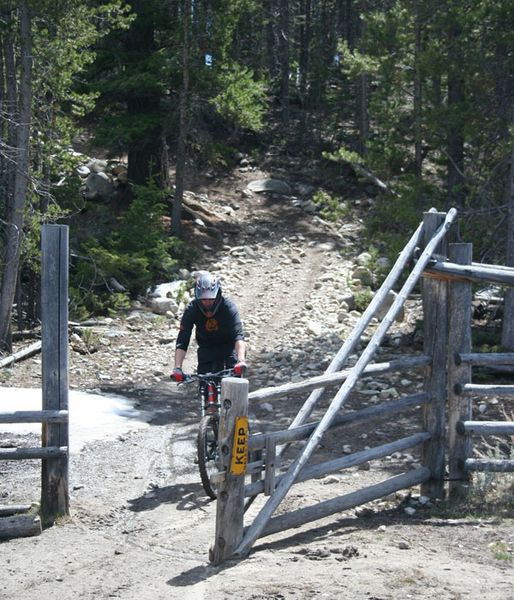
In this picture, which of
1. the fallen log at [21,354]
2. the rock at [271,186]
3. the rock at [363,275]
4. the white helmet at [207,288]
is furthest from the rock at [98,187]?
the white helmet at [207,288]

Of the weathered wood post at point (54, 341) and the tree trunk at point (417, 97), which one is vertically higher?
the tree trunk at point (417, 97)

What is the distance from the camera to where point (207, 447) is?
8.12 m

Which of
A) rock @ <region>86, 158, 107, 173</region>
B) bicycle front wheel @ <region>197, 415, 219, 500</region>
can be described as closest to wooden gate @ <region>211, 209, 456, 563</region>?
bicycle front wheel @ <region>197, 415, 219, 500</region>

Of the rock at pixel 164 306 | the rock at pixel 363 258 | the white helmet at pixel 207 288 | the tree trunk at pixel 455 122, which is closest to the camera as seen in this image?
the white helmet at pixel 207 288

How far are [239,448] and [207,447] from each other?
1883 millimetres

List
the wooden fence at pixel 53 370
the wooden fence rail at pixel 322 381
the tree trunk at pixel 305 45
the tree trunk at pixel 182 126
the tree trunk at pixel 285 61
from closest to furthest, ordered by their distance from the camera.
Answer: the wooden fence rail at pixel 322 381
the wooden fence at pixel 53 370
the tree trunk at pixel 182 126
the tree trunk at pixel 285 61
the tree trunk at pixel 305 45

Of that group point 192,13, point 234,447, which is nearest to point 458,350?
point 234,447

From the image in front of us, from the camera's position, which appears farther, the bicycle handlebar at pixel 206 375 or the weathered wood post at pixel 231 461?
the bicycle handlebar at pixel 206 375

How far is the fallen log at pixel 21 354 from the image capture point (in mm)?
14827

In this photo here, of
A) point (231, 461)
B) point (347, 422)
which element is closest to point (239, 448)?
point (231, 461)

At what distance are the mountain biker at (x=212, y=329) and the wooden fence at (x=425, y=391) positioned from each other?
4.11ft

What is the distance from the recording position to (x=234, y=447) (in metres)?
6.28

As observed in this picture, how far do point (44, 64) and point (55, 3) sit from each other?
1097mm

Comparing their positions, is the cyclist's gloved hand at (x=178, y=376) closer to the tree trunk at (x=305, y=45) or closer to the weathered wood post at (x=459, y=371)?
the weathered wood post at (x=459, y=371)
